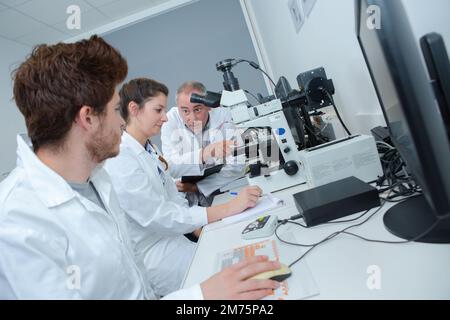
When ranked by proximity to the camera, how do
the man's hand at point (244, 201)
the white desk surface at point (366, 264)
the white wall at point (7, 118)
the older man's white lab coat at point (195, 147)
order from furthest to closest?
the white wall at point (7, 118)
the older man's white lab coat at point (195, 147)
the man's hand at point (244, 201)
the white desk surface at point (366, 264)

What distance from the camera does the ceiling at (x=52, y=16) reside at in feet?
9.60

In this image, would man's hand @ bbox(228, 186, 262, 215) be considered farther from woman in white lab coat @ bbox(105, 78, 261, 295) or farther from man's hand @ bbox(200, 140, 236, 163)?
man's hand @ bbox(200, 140, 236, 163)

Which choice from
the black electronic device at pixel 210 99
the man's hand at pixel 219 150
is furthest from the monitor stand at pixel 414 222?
the man's hand at pixel 219 150

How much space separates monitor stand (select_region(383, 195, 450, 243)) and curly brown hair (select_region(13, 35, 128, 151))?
2.62 feet

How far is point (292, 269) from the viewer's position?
0.66 meters

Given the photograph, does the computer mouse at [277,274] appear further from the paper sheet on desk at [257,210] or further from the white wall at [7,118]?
the white wall at [7,118]

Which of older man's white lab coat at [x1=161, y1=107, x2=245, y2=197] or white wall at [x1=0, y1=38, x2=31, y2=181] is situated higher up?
white wall at [x1=0, y1=38, x2=31, y2=181]

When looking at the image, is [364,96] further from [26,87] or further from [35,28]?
[35,28]

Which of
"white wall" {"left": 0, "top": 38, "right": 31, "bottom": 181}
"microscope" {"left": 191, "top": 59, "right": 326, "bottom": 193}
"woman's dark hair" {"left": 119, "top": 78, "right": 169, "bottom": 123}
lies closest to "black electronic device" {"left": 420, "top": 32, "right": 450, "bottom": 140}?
"microscope" {"left": 191, "top": 59, "right": 326, "bottom": 193}

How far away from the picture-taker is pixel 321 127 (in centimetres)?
173

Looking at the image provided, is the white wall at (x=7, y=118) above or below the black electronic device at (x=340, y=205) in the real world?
above

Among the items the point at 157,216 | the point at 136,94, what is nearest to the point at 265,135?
the point at 157,216

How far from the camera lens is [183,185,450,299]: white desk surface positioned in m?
0.50

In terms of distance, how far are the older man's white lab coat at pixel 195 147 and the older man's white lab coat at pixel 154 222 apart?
688 millimetres
